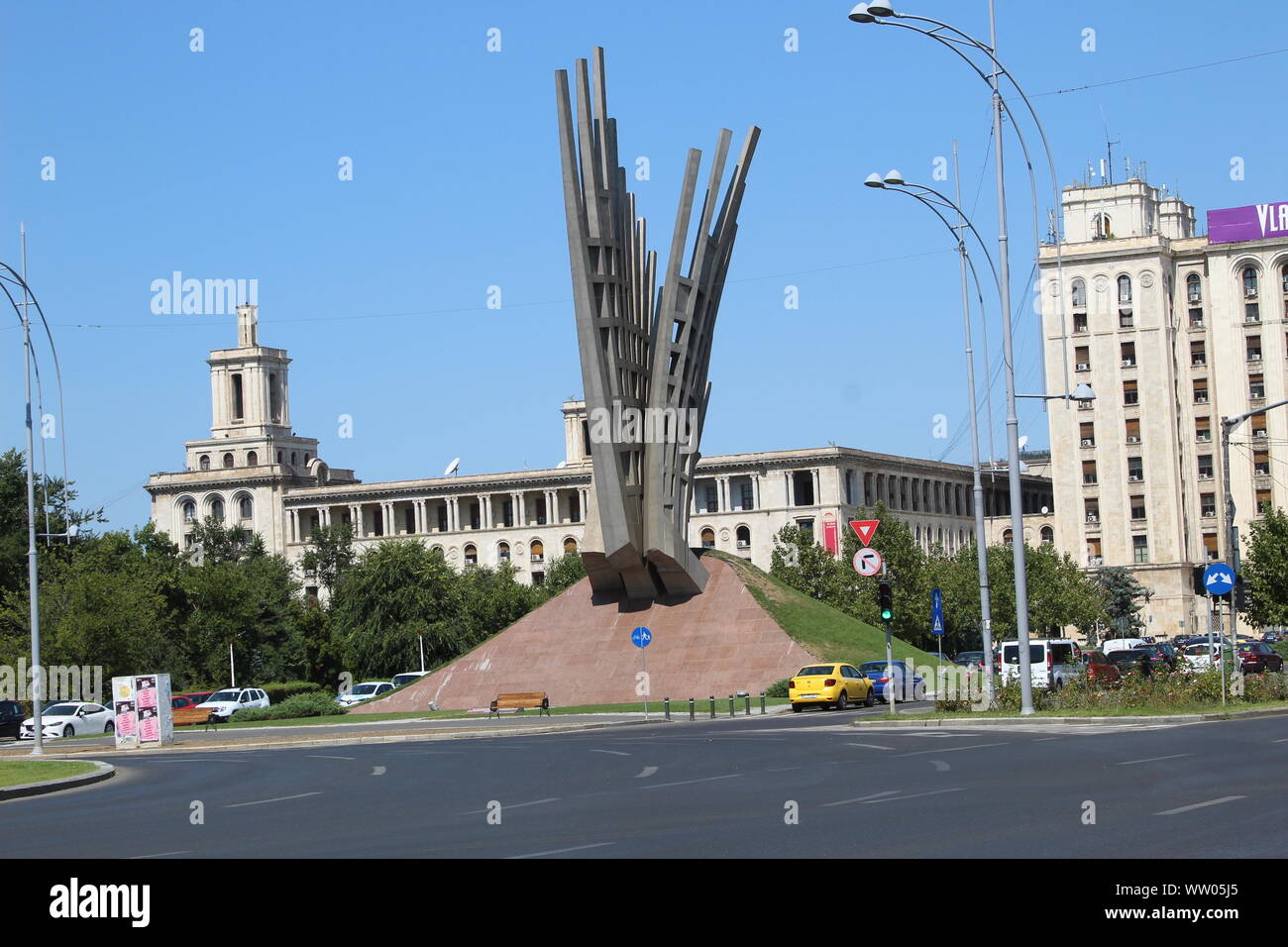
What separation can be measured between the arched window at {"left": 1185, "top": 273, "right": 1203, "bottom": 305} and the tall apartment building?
0.30ft

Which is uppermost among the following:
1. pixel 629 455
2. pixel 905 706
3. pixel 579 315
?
pixel 579 315

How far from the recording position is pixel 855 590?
87.8 meters

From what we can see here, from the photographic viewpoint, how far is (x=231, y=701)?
201ft

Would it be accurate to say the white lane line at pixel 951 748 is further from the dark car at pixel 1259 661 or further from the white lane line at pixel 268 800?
the dark car at pixel 1259 661

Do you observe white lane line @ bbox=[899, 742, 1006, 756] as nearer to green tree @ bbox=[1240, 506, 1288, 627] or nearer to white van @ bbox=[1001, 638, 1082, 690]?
white van @ bbox=[1001, 638, 1082, 690]

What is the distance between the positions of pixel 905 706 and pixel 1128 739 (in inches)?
756

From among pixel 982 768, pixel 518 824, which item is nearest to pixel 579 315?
pixel 982 768

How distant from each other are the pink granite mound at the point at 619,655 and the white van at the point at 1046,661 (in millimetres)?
7223

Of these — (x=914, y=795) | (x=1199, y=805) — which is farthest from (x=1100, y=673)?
(x=1199, y=805)

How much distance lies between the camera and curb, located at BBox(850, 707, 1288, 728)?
31.1 meters

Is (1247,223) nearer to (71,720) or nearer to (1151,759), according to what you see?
(71,720)

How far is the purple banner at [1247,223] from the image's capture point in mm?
108250
